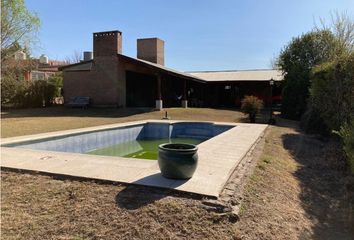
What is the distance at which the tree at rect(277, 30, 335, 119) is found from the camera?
2017 centimetres

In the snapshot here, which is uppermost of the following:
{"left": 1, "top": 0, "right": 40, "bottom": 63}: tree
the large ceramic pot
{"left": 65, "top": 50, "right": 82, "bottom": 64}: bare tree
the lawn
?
{"left": 65, "top": 50, "right": 82, "bottom": 64}: bare tree

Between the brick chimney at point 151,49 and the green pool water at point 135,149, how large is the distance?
21484mm

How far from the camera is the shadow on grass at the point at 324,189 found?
4.51 m

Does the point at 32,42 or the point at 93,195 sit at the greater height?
the point at 32,42

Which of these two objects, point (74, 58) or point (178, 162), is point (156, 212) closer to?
point (178, 162)

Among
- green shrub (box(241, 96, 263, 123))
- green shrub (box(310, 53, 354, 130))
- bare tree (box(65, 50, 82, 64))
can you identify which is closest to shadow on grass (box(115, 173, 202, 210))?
green shrub (box(310, 53, 354, 130))

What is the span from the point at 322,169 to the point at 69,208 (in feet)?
Answer: 20.5

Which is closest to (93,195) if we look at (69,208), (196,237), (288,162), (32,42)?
(69,208)

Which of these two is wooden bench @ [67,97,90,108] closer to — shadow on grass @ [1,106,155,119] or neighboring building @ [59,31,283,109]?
shadow on grass @ [1,106,155,119]

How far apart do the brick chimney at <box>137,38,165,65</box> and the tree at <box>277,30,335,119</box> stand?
1419cm

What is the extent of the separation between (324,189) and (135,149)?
6933 millimetres

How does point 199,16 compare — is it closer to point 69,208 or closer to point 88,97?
point 88,97

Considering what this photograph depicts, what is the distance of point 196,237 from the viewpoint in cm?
353

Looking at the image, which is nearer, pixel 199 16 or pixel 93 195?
pixel 93 195
